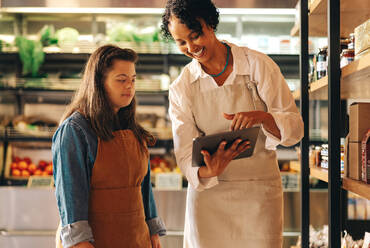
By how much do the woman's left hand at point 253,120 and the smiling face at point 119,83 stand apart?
481 millimetres

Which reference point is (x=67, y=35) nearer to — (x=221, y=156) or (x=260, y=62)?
(x=260, y=62)

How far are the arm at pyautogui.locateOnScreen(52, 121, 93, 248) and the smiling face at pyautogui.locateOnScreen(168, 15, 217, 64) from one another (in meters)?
0.53

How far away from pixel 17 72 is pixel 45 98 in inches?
15.1

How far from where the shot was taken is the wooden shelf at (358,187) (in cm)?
136

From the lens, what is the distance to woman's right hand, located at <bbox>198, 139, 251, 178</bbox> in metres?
1.59

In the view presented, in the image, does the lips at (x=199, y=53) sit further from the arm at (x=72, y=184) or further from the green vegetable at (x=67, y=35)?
the green vegetable at (x=67, y=35)

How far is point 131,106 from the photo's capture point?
1.99 meters

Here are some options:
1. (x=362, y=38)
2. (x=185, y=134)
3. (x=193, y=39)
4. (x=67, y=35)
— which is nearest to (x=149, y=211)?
(x=185, y=134)

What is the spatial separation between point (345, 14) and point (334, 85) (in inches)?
23.1

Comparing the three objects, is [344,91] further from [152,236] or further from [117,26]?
[117,26]

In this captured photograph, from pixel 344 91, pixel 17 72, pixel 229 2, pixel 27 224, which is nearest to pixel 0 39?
pixel 17 72

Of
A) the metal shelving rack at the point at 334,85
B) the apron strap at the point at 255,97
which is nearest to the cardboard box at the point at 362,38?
the metal shelving rack at the point at 334,85

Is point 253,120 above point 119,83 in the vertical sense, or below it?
below

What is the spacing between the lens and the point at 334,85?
5.02ft
